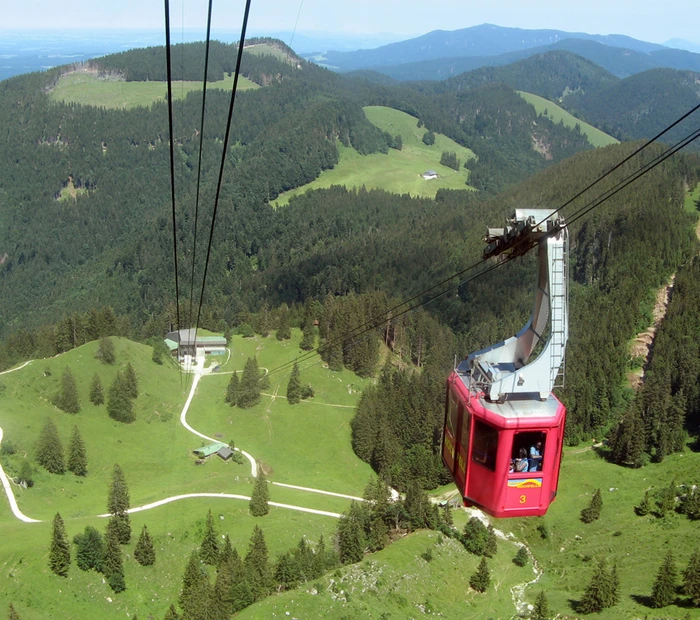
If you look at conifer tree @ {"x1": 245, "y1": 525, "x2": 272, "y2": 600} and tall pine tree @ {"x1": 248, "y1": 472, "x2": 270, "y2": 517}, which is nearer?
conifer tree @ {"x1": 245, "y1": 525, "x2": 272, "y2": 600}

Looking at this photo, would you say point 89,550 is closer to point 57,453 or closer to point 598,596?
point 57,453

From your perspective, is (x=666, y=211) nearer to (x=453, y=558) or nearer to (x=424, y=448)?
(x=424, y=448)

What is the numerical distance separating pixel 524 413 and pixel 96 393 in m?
76.4

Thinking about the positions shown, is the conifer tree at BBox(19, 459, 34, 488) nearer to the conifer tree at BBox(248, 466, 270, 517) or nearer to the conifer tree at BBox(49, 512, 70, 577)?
the conifer tree at BBox(49, 512, 70, 577)

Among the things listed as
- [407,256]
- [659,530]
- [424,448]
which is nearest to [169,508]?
[424,448]

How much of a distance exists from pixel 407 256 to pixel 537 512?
150 meters

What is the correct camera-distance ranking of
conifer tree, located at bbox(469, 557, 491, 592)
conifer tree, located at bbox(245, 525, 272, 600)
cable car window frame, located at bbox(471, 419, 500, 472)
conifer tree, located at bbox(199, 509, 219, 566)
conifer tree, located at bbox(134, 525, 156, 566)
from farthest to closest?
conifer tree, located at bbox(469, 557, 491, 592), conifer tree, located at bbox(199, 509, 219, 566), conifer tree, located at bbox(134, 525, 156, 566), conifer tree, located at bbox(245, 525, 272, 600), cable car window frame, located at bbox(471, 419, 500, 472)

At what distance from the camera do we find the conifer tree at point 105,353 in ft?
308

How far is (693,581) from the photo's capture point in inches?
2271

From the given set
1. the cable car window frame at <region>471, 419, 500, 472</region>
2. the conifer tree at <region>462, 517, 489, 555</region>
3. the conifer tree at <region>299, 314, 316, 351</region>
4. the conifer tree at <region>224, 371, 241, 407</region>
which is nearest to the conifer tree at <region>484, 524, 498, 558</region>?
the conifer tree at <region>462, 517, 489, 555</region>

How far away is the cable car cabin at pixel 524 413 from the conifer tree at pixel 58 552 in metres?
41.3

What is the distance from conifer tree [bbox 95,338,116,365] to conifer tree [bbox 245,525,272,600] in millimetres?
45835

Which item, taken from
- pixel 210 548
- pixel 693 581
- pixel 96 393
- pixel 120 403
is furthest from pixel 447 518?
pixel 96 393

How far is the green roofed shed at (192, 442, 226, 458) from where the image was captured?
79.8 m
